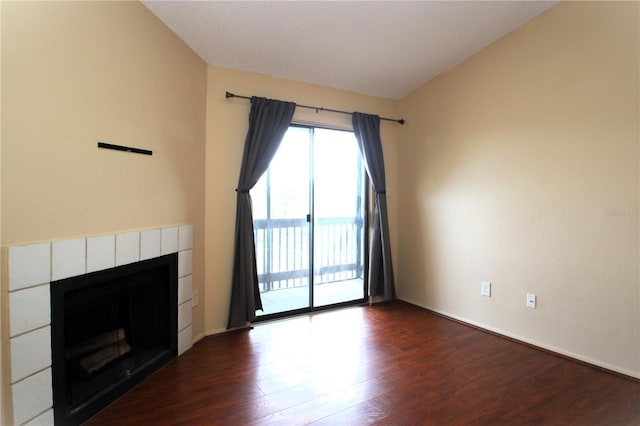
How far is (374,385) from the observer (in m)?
1.74

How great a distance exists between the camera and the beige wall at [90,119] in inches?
46.0

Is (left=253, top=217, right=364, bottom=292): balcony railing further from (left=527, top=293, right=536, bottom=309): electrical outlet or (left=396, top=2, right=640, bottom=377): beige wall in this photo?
(left=527, top=293, right=536, bottom=309): electrical outlet

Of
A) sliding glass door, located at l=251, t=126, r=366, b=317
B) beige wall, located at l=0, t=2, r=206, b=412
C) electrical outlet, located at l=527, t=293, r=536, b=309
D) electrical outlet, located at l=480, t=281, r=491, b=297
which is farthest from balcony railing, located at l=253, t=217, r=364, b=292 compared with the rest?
electrical outlet, located at l=527, t=293, r=536, b=309

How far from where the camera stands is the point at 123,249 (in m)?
1.64

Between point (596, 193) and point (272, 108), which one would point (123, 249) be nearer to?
point (272, 108)

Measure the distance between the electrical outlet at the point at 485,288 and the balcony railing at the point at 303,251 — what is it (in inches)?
49.9

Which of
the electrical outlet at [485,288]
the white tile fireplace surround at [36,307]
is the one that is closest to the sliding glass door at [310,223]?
the electrical outlet at [485,288]

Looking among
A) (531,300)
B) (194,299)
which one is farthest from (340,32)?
(531,300)

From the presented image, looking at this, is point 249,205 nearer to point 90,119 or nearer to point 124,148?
point 124,148

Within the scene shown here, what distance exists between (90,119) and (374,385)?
7.24 feet

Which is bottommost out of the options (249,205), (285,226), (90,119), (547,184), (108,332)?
(108,332)

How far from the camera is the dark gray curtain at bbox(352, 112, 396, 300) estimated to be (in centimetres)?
316

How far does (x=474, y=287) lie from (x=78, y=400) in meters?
2.95

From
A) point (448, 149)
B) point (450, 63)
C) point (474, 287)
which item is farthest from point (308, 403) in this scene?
point (450, 63)
